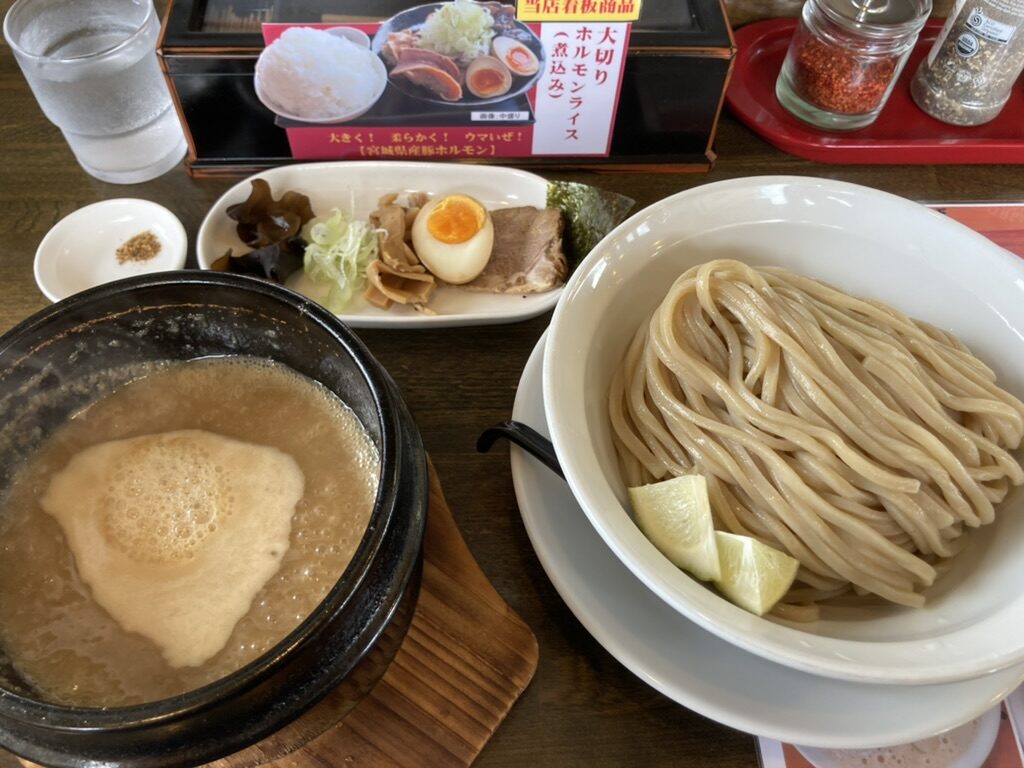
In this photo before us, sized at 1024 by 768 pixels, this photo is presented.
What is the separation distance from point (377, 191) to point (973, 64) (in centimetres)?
153

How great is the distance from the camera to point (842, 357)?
1363 millimetres

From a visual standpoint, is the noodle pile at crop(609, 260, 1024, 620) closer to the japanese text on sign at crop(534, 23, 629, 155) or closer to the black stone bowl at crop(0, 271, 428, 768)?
the black stone bowl at crop(0, 271, 428, 768)

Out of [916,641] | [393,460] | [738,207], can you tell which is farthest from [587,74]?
[916,641]

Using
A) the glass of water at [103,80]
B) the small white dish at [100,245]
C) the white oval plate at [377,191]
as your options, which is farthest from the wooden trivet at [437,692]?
the glass of water at [103,80]

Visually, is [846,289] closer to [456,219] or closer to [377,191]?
[456,219]

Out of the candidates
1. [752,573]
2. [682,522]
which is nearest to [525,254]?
[682,522]

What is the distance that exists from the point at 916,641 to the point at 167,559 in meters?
1.06

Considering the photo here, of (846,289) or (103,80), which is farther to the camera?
(103,80)

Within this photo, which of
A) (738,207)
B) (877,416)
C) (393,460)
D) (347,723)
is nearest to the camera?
(393,460)

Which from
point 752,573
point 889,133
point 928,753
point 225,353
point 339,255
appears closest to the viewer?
point 752,573

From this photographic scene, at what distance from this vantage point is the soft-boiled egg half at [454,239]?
1.78 m

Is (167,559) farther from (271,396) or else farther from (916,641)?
(916,641)

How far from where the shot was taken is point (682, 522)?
3.77 feet

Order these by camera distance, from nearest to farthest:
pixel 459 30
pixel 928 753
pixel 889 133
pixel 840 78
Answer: pixel 928 753 < pixel 459 30 < pixel 840 78 < pixel 889 133
